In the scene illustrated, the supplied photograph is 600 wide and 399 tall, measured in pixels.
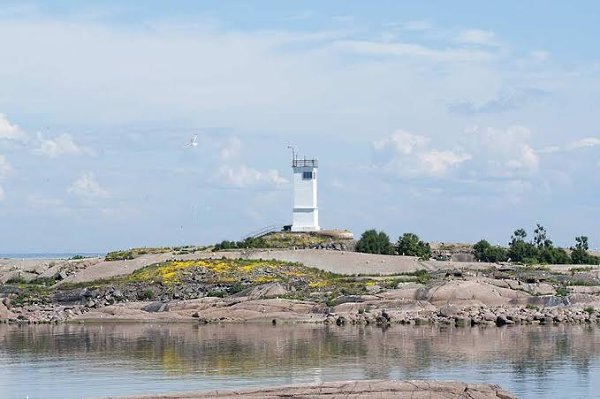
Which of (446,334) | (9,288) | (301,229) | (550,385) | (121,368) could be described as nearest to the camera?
(550,385)

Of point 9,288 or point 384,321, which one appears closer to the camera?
point 384,321

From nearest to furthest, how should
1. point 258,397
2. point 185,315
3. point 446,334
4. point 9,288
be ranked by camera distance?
point 258,397 → point 446,334 → point 185,315 → point 9,288

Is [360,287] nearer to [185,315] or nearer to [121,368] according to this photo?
[185,315]

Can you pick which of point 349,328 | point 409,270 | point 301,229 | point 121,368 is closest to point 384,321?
point 349,328

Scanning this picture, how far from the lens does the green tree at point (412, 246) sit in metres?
97.1

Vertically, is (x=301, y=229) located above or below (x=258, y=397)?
above

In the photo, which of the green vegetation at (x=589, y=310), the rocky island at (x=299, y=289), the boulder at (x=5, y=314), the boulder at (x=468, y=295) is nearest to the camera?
the green vegetation at (x=589, y=310)

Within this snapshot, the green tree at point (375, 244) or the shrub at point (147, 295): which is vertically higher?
the green tree at point (375, 244)

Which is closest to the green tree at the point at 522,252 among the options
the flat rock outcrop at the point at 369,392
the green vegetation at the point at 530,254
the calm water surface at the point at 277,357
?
the green vegetation at the point at 530,254

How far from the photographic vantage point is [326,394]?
34406 mm

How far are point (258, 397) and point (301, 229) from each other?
6547 cm

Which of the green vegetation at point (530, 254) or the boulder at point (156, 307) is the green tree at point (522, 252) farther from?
the boulder at point (156, 307)

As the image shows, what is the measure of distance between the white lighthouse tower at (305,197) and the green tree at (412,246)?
24.0ft

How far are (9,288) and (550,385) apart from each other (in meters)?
57.5
